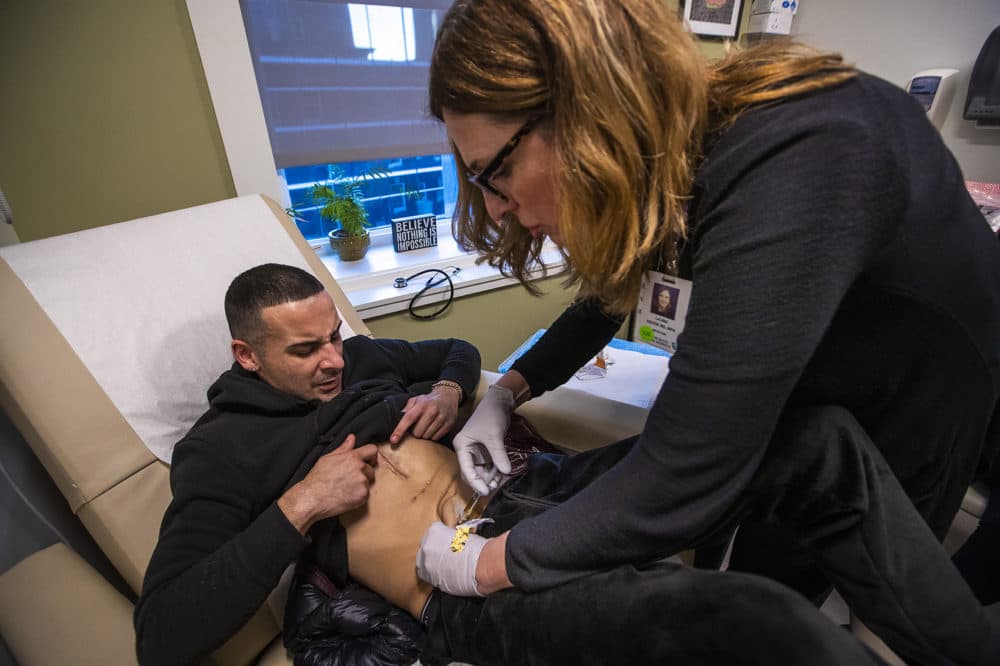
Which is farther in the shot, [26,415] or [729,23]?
[729,23]

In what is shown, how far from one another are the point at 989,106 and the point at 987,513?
1.70 meters

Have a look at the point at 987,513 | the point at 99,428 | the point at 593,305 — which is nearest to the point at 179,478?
the point at 99,428

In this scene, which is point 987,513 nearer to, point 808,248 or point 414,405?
point 808,248

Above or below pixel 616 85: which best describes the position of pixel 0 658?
below

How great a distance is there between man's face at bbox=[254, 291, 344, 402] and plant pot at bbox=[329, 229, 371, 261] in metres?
0.87

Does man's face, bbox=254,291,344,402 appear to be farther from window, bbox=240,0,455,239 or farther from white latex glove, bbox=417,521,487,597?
window, bbox=240,0,455,239

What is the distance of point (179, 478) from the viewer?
887 millimetres

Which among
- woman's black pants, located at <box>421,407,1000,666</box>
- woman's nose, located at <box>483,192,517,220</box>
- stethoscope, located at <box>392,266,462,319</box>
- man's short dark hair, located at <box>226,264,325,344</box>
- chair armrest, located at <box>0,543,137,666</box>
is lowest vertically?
stethoscope, located at <box>392,266,462,319</box>

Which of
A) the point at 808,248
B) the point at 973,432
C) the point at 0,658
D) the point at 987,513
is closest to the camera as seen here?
the point at 808,248

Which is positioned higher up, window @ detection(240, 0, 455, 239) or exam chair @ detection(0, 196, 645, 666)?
window @ detection(240, 0, 455, 239)

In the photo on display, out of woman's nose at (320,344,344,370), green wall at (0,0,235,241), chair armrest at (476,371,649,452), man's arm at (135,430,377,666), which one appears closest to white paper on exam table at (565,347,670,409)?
chair armrest at (476,371,649,452)

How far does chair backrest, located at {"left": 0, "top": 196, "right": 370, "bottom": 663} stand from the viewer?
88 cm

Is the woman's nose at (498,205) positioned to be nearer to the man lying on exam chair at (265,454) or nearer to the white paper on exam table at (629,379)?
the man lying on exam chair at (265,454)

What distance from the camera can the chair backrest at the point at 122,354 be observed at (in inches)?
34.4
